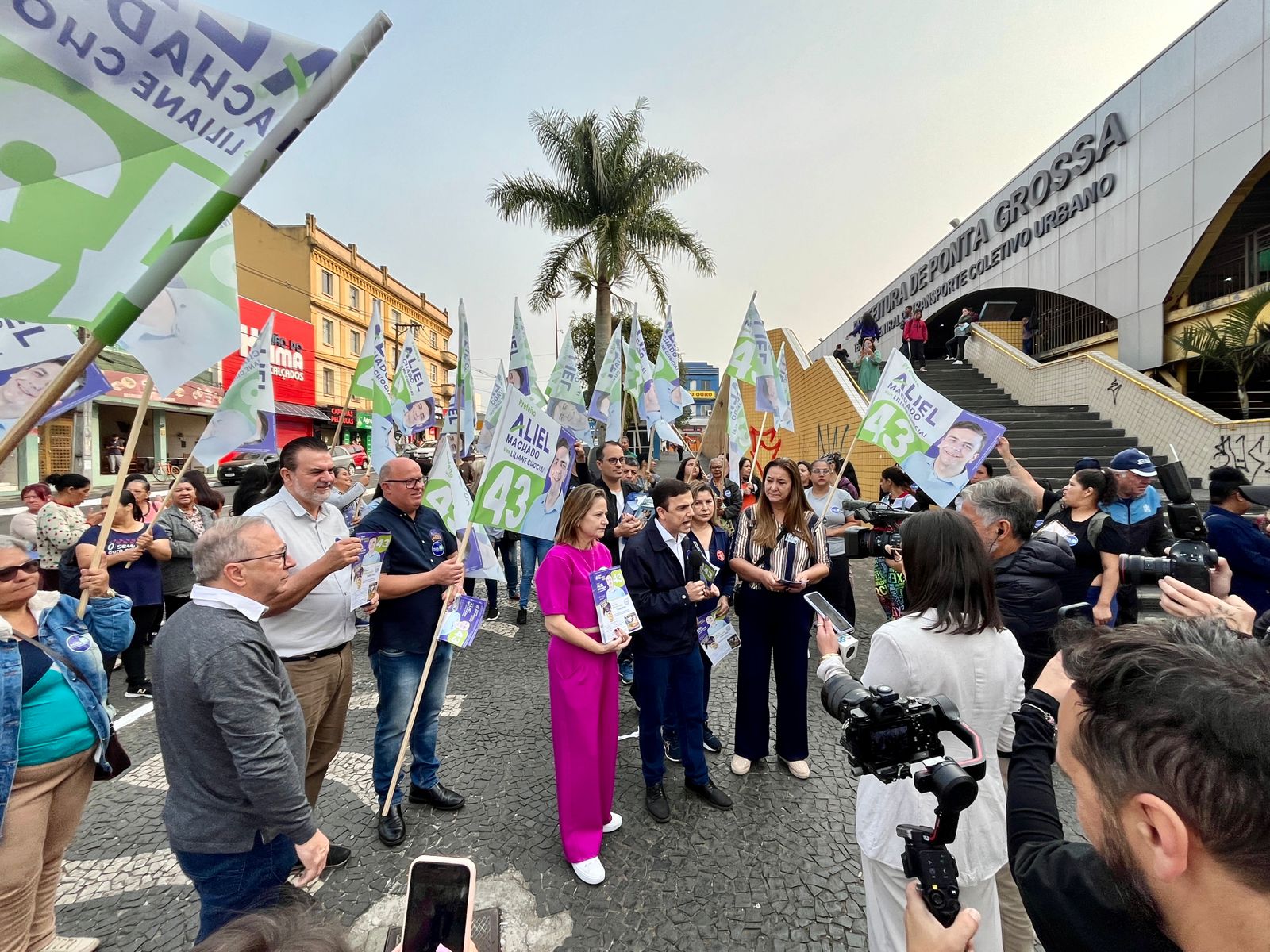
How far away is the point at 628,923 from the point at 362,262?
4066cm

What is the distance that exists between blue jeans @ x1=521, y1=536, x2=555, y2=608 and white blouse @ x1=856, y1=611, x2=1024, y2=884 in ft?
16.5

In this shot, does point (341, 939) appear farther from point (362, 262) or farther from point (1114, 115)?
point (362, 262)

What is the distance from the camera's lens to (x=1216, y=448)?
927cm

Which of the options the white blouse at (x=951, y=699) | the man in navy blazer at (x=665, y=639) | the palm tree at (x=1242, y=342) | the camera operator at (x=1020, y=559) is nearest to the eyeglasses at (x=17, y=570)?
the man in navy blazer at (x=665, y=639)

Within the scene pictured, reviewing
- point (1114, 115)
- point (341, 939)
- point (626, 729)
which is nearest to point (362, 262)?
point (1114, 115)

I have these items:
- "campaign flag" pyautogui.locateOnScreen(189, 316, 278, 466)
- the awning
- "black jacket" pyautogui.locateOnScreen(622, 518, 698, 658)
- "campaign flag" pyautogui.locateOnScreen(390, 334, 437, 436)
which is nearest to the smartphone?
"black jacket" pyautogui.locateOnScreen(622, 518, 698, 658)

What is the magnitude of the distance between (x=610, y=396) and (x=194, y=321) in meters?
6.41

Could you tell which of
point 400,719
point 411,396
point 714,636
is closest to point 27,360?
point 400,719

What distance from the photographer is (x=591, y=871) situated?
2656mm

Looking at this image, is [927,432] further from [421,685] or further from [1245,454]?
[1245,454]

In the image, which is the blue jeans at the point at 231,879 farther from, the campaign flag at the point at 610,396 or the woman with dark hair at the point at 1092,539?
the campaign flag at the point at 610,396

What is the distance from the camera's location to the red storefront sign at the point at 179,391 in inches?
851

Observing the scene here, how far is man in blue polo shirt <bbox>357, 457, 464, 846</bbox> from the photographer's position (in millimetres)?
3045

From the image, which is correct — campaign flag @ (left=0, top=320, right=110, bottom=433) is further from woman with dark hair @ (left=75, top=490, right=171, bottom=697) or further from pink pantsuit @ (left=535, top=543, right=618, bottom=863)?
woman with dark hair @ (left=75, top=490, right=171, bottom=697)
